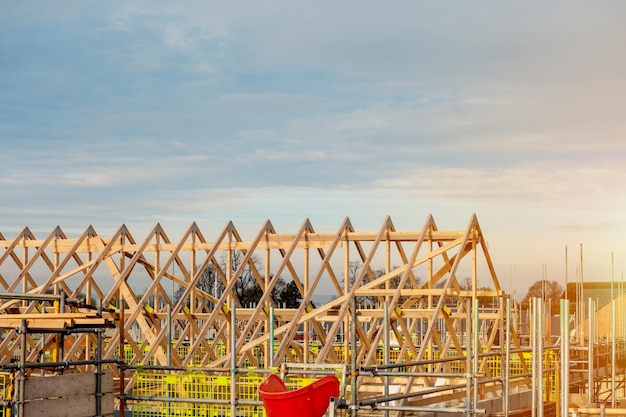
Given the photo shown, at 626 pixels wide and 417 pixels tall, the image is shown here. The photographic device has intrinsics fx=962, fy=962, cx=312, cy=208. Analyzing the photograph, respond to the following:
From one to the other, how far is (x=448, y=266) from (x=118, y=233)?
9.36 meters

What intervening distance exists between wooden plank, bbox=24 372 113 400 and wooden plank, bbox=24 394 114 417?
80mm

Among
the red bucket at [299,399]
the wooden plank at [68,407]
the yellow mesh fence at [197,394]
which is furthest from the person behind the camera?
the yellow mesh fence at [197,394]

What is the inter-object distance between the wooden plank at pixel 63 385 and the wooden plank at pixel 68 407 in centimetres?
8

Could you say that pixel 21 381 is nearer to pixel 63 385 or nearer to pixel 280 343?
pixel 63 385

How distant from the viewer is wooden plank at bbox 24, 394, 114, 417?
14.5 m

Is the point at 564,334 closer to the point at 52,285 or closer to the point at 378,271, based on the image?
the point at 52,285

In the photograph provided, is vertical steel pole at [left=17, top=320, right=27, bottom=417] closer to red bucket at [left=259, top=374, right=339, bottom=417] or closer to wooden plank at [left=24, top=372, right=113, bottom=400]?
wooden plank at [left=24, top=372, right=113, bottom=400]

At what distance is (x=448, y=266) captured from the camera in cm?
2328

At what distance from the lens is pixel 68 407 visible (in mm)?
15234

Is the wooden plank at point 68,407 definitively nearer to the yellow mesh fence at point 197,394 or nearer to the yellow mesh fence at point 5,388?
the yellow mesh fence at point 5,388

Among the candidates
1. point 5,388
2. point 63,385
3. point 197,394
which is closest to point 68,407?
point 63,385

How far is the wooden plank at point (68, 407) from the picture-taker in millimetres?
14500

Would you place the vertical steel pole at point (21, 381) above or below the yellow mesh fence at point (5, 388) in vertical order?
above

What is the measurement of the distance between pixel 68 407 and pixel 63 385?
0.38m
